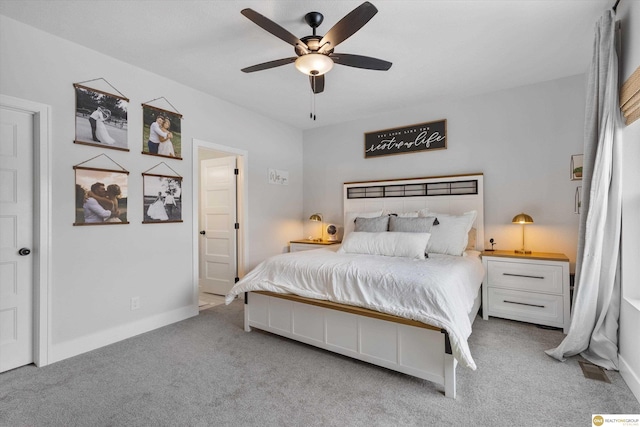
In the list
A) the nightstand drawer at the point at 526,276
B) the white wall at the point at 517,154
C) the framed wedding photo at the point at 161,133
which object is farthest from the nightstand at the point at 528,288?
the framed wedding photo at the point at 161,133

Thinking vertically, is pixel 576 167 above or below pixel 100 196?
above

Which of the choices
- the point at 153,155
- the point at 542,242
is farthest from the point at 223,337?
the point at 542,242

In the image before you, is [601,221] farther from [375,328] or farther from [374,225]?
[374,225]

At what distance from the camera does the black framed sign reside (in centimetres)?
403

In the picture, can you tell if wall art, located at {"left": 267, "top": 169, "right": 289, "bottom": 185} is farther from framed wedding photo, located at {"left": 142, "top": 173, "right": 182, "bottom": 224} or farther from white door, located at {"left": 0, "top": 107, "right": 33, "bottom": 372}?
white door, located at {"left": 0, "top": 107, "right": 33, "bottom": 372}

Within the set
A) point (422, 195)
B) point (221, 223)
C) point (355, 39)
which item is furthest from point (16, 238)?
point (422, 195)

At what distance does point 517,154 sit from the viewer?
3.55 metres

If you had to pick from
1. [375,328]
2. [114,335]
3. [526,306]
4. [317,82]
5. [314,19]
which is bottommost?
[114,335]

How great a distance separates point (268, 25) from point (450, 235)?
267 centimetres

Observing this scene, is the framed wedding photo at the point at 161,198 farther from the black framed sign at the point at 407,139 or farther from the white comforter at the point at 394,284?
the black framed sign at the point at 407,139

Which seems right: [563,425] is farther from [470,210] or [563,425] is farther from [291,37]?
[291,37]

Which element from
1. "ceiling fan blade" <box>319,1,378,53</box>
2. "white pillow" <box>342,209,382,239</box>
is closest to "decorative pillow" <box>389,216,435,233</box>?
"white pillow" <box>342,209,382,239</box>

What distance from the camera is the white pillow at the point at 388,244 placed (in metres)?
2.95

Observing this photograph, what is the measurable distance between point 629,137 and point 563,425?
198 centimetres
